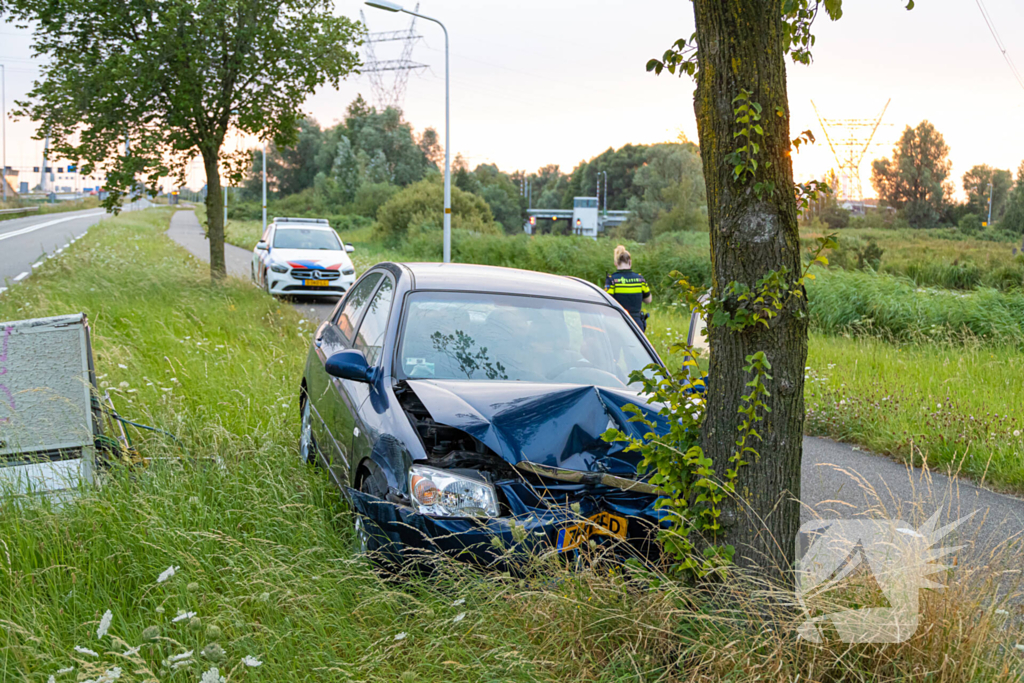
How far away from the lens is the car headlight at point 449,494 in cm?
322

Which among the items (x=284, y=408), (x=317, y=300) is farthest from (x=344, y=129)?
(x=284, y=408)

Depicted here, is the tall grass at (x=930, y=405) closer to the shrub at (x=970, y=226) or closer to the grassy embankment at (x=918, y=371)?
the grassy embankment at (x=918, y=371)

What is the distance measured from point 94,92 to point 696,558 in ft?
47.0

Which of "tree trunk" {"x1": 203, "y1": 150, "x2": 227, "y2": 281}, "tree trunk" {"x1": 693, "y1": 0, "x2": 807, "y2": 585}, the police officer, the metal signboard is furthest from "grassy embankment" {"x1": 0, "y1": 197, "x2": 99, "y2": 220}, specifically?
"tree trunk" {"x1": 693, "y1": 0, "x2": 807, "y2": 585}

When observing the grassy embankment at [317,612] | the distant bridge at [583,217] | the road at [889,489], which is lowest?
the road at [889,489]

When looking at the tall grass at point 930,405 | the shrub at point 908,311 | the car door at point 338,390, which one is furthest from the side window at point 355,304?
the shrub at point 908,311

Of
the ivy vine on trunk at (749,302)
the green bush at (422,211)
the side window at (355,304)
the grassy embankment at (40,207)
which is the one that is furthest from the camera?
the grassy embankment at (40,207)

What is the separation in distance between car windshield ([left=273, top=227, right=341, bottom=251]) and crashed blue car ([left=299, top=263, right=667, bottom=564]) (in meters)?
13.2

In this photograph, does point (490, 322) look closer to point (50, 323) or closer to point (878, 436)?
point (50, 323)

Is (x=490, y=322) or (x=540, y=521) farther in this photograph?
(x=490, y=322)

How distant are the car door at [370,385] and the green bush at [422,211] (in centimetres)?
3578

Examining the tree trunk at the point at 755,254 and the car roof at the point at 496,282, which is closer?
the tree trunk at the point at 755,254

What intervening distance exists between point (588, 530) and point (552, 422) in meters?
0.52

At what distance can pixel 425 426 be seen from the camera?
3738 millimetres
